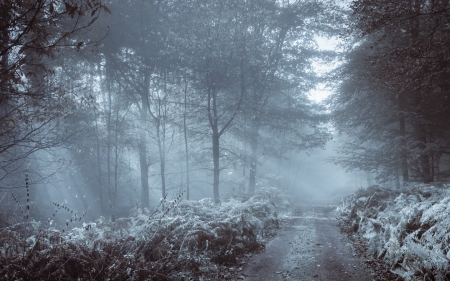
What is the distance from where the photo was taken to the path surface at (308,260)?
267 inches

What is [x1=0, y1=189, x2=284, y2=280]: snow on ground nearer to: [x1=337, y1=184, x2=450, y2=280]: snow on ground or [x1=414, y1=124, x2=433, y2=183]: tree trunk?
[x1=337, y1=184, x2=450, y2=280]: snow on ground

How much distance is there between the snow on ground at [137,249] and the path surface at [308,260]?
2.06 ft

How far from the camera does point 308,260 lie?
25.8 feet

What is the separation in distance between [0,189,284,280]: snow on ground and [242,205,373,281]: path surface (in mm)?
628

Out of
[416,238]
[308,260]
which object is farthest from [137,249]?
[416,238]

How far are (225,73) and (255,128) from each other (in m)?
6.92

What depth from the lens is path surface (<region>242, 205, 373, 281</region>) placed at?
6789 millimetres

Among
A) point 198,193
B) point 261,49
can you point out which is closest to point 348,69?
point 261,49

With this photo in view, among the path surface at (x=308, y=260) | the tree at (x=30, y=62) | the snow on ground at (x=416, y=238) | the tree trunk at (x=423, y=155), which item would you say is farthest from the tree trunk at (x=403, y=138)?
the tree at (x=30, y=62)

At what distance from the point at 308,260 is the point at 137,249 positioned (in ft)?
14.0

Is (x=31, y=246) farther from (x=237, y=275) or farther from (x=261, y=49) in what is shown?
(x=261, y=49)

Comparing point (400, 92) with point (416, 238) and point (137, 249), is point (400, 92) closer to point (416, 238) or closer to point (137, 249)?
point (416, 238)

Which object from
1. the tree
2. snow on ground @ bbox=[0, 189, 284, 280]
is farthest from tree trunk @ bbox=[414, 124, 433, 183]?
the tree

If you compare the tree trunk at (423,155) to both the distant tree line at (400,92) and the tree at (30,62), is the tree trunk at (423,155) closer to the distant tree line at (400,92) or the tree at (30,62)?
the distant tree line at (400,92)
